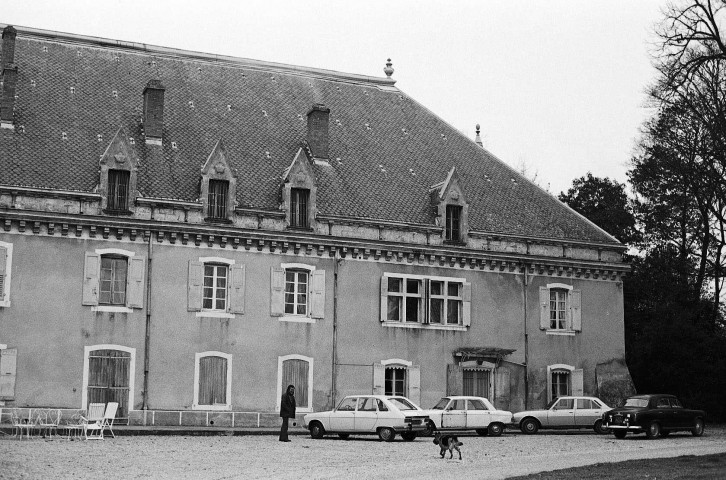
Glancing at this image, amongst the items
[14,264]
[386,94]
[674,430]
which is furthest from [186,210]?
[674,430]

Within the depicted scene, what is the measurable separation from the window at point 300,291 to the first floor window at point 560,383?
1002 centimetres

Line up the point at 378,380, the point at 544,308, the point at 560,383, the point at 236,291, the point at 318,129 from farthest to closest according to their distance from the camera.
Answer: the point at 560,383, the point at 544,308, the point at 318,129, the point at 378,380, the point at 236,291

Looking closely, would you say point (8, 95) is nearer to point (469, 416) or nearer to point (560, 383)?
point (469, 416)

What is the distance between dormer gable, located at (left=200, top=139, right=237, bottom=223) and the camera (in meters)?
36.0

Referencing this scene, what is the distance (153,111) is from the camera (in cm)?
3775

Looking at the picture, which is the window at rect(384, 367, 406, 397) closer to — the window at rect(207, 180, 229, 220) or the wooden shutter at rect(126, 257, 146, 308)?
the window at rect(207, 180, 229, 220)

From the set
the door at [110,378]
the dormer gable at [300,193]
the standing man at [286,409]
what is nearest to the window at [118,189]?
the door at [110,378]

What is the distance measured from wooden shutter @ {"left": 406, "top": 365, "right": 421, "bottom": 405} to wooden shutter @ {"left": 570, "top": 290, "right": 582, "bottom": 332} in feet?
23.3

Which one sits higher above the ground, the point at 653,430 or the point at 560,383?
the point at 560,383

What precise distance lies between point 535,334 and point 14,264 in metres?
19.3

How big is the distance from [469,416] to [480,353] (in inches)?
242

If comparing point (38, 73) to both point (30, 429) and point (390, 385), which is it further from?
point (390, 385)

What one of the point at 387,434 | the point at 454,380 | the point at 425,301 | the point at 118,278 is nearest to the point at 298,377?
the point at 425,301

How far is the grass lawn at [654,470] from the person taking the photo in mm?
19516
